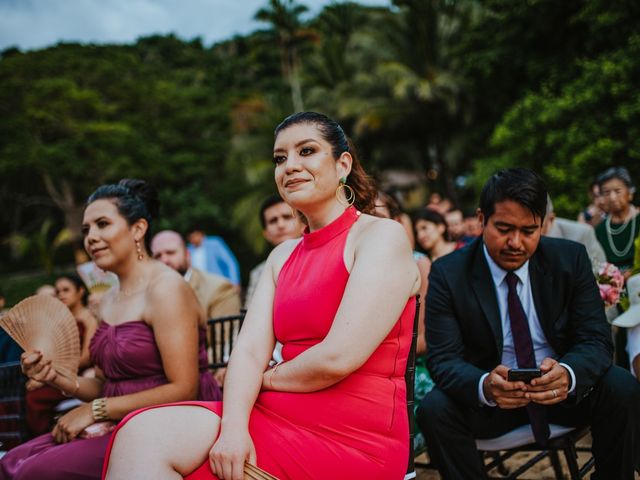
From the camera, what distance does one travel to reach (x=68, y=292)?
550 centimetres

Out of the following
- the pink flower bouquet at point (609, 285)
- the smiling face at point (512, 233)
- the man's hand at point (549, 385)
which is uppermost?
the smiling face at point (512, 233)

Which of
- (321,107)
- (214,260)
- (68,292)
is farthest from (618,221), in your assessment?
(321,107)

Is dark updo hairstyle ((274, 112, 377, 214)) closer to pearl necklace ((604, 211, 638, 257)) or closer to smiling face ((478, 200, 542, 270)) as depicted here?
smiling face ((478, 200, 542, 270))

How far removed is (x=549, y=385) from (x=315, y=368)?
3.42 feet

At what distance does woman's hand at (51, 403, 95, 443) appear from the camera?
2613 millimetres

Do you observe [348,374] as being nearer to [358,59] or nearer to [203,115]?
[358,59]

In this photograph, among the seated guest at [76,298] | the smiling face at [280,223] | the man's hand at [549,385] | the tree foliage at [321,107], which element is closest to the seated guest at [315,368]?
the man's hand at [549,385]

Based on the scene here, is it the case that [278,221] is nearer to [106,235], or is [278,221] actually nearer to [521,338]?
[106,235]

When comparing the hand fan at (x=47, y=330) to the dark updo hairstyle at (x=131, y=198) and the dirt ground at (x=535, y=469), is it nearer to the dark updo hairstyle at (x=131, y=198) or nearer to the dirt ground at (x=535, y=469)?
the dark updo hairstyle at (x=131, y=198)

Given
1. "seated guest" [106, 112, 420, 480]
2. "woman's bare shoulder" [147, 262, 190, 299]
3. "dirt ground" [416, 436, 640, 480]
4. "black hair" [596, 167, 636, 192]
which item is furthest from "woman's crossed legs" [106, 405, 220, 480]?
"black hair" [596, 167, 636, 192]

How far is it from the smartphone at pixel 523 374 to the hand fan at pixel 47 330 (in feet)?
6.92

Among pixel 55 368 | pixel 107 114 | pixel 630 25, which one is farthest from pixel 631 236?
pixel 107 114

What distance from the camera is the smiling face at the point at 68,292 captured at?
5.45 meters

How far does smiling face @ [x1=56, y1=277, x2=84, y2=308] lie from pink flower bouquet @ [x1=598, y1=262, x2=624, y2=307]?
459 centimetres
